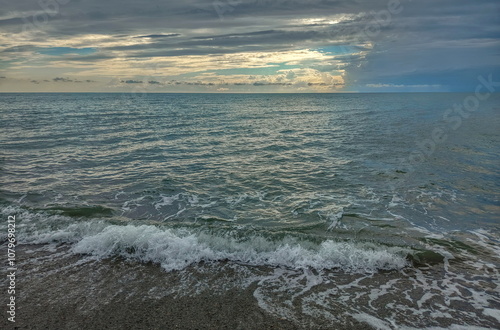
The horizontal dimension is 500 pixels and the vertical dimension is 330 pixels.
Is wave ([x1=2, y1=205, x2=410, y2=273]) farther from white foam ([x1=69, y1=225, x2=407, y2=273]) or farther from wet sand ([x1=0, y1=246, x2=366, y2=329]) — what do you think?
wet sand ([x1=0, y1=246, x2=366, y2=329])

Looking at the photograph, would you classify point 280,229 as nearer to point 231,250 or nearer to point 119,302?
point 231,250

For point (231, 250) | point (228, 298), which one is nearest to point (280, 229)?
point (231, 250)

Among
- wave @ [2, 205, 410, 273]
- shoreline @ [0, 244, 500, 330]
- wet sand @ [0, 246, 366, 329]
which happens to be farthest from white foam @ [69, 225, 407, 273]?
wet sand @ [0, 246, 366, 329]

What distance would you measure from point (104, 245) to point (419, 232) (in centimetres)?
992

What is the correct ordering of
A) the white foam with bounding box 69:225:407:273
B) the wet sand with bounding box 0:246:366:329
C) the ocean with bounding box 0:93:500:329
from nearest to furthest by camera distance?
the wet sand with bounding box 0:246:366:329 → the ocean with bounding box 0:93:500:329 → the white foam with bounding box 69:225:407:273

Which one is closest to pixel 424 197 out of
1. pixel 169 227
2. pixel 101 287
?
pixel 169 227

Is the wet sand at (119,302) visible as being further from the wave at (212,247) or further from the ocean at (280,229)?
the wave at (212,247)

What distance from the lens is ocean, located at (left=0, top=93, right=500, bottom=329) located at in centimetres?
739

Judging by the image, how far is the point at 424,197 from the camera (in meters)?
14.4

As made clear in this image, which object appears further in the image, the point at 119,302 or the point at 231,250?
the point at 231,250

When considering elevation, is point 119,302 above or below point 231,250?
above

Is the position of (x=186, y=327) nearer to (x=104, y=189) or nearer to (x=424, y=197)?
(x=104, y=189)

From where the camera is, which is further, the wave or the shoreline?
the wave

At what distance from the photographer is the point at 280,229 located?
11148 mm
